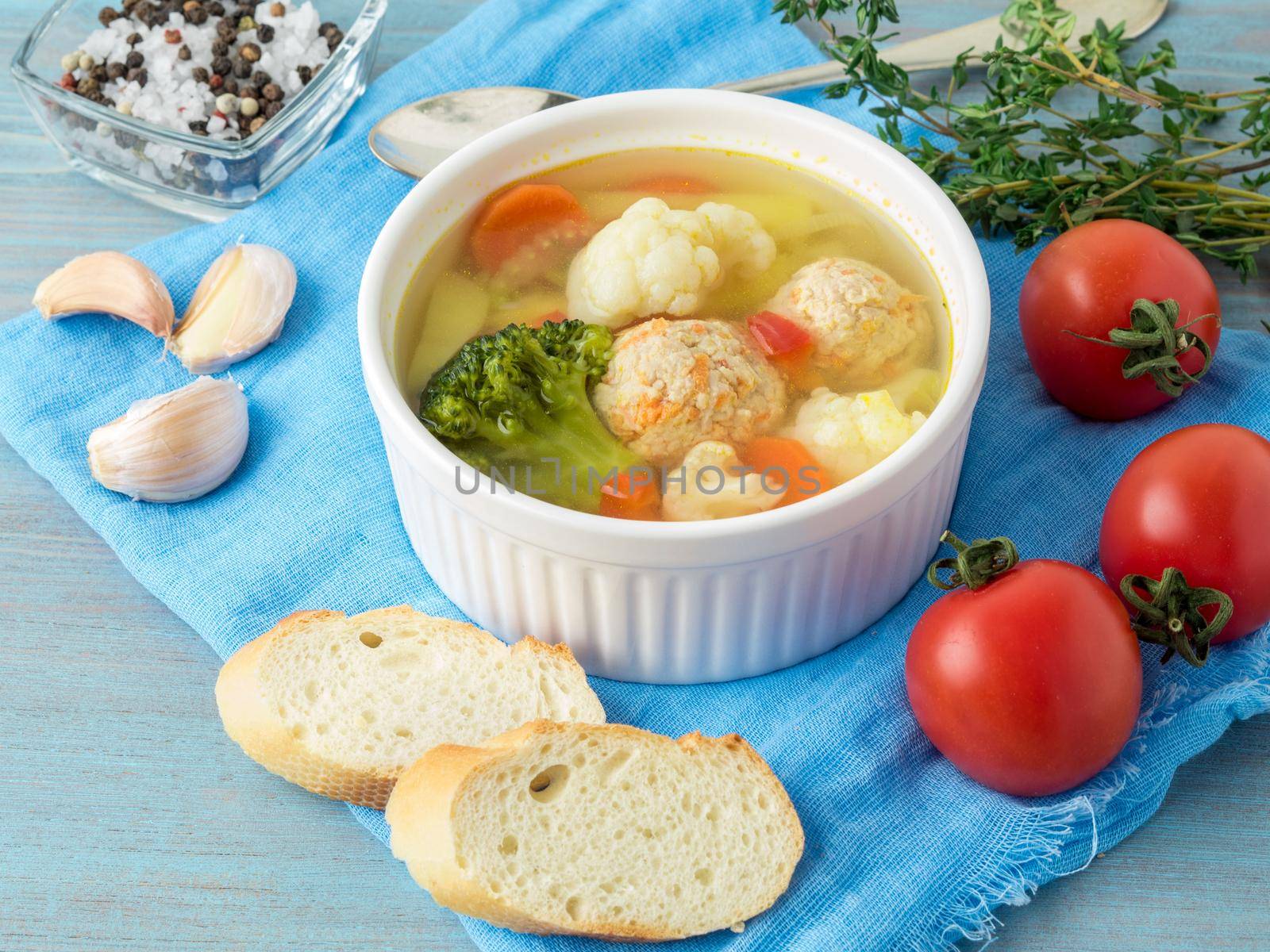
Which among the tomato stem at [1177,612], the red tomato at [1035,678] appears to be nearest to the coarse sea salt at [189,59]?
the red tomato at [1035,678]

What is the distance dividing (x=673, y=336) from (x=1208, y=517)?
918mm

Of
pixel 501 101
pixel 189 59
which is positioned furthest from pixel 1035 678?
pixel 189 59

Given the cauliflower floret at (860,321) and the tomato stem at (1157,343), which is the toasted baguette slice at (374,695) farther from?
the tomato stem at (1157,343)

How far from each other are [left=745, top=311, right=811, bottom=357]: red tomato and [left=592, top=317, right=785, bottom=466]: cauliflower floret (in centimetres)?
9

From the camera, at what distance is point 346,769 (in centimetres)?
204

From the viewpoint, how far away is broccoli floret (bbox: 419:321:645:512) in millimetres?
2178

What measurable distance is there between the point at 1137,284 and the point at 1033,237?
33 centimetres

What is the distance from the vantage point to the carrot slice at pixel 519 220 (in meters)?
2.52

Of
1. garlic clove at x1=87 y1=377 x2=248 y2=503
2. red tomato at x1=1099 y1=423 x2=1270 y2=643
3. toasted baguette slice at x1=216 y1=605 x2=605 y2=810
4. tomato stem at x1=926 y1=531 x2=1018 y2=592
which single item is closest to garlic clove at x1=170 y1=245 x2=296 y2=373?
garlic clove at x1=87 y1=377 x2=248 y2=503

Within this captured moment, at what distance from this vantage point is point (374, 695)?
2.13m

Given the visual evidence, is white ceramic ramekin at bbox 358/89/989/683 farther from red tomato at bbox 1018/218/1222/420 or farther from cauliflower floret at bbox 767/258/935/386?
red tomato at bbox 1018/218/1222/420

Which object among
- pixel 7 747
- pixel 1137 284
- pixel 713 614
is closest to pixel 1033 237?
pixel 1137 284

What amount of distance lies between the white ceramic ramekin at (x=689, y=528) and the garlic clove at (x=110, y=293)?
0.64 metres

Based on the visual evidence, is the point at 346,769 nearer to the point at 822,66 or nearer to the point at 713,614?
the point at 713,614
